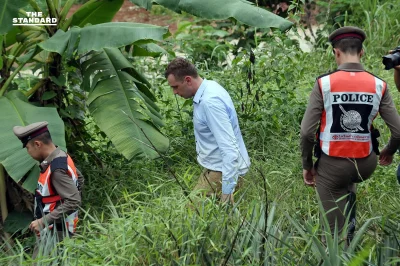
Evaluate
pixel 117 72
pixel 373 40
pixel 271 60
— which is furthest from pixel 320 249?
pixel 373 40

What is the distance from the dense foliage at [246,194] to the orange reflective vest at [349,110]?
1.62 feet

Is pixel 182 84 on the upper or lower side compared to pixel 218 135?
upper

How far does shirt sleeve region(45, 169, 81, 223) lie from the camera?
552 cm

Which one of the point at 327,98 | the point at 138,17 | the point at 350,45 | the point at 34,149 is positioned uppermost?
the point at 350,45

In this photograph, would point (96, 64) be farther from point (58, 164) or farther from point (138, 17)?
point (138, 17)

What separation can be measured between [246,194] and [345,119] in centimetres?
115

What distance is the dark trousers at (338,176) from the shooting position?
17.6ft

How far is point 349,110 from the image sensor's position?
5266 mm

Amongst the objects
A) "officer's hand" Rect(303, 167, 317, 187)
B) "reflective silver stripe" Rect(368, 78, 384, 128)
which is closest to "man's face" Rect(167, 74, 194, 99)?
"officer's hand" Rect(303, 167, 317, 187)

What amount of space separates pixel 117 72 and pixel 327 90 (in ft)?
8.12

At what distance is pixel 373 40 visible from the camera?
10.2 m

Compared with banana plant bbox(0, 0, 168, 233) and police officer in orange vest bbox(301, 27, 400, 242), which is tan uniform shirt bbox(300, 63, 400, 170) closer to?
police officer in orange vest bbox(301, 27, 400, 242)

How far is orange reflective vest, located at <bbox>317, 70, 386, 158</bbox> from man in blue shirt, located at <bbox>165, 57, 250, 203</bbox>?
68 cm


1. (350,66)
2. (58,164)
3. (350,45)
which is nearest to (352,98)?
(350,66)
